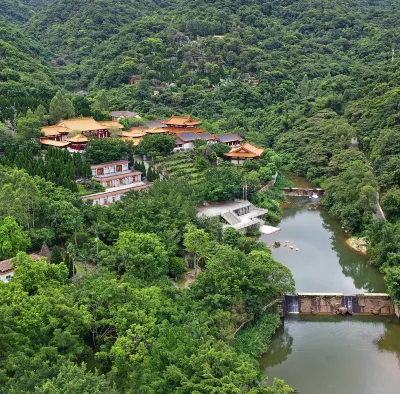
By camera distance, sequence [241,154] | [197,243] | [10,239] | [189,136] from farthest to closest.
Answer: [189,136] < [241,154] < [197,243] < [10,239]

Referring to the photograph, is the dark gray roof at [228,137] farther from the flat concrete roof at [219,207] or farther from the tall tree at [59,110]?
the tall tree at [59,110]

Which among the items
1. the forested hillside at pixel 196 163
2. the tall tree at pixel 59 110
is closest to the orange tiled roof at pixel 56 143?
the forested hillside at pixel 196 163

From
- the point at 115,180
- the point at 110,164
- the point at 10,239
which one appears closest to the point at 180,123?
the point at 110,164

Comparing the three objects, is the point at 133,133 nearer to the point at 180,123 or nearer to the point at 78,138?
the point at 78,138


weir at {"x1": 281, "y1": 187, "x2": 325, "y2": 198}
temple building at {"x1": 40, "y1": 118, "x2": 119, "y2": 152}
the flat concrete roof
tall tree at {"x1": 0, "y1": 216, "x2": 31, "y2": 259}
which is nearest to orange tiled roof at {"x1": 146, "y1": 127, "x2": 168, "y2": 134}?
temple building at {"x1": 40, "y1": 118, "x2": 119, "y2": 152}

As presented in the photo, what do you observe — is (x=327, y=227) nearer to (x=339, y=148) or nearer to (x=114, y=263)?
(x=339, y=148)

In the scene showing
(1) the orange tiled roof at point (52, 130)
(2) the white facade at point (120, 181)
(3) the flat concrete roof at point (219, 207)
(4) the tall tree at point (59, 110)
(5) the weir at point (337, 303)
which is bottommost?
(5) the weir at point (337, 303)

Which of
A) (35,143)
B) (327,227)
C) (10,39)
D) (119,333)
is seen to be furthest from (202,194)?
(10,39)
